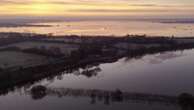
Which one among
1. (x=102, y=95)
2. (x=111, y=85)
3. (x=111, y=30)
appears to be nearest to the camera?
Answer: (x=102, y=95)

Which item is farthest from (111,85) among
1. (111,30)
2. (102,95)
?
(111,30)

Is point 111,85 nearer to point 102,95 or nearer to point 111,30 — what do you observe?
point 102,95

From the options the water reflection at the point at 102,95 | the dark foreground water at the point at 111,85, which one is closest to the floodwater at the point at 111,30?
the dark foreground water at the point at 111,85

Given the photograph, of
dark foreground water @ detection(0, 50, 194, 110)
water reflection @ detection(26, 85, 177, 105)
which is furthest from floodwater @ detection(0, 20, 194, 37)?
water reflection @ detection(26, 85, 177, 105)

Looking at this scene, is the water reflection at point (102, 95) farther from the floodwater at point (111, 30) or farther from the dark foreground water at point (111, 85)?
the floodwater at point (111, 30)

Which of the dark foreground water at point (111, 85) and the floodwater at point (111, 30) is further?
the floodwater at point (111, 30)

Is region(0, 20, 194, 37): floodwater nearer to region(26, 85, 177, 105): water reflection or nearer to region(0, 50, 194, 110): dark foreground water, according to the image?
region(0, 50, 194, 110): dark foreground water

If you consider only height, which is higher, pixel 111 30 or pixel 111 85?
pixel 111 85

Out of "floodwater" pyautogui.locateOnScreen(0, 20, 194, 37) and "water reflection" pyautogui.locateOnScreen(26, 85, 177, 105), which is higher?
"water reflection" pyautogui.locateOnScreen(26, 85, 177, 105)
